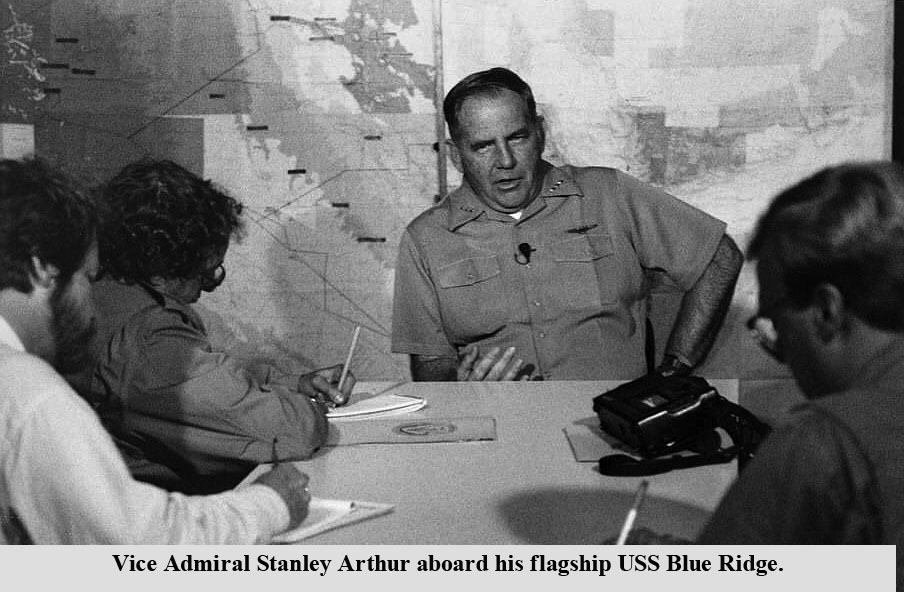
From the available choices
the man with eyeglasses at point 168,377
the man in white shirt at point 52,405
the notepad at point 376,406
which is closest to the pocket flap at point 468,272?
the notepad at point 376,406

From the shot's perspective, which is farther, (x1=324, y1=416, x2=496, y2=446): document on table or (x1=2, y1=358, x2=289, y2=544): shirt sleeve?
(x1=324, y1=416, x2=496, y2=446): document on table

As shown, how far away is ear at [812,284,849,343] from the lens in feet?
3.21

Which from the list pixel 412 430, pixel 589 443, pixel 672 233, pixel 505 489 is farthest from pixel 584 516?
pixel 672 233

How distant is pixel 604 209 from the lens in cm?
290

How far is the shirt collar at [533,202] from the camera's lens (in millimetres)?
2896

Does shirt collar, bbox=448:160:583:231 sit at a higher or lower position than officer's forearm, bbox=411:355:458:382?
higher

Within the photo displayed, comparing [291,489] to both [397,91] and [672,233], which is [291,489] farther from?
[397,91]

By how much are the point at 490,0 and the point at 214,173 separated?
3.23 feet

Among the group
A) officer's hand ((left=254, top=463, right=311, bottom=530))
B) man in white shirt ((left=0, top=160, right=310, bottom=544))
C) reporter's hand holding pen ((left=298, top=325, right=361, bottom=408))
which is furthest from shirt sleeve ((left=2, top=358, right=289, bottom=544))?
reporter's hand holding pen ((left=298, top=325, right=361, bottom=408))

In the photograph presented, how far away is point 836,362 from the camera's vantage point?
3.29 feet

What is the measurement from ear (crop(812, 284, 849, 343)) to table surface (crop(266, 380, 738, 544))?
0.55 m

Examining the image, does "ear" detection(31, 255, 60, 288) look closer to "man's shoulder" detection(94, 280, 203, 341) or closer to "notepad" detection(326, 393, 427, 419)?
"man's shoulder" detection(94, 280, 203, 341)

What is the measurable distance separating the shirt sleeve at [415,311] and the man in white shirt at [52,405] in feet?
5.30

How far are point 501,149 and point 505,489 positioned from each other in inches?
52.2
